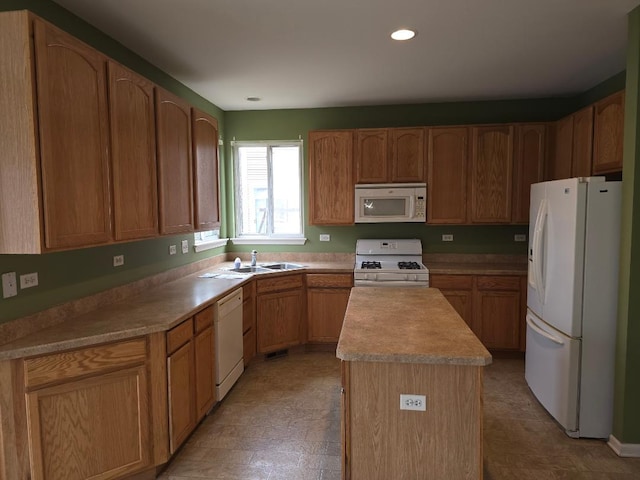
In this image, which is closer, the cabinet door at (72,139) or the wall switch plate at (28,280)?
the cabinet door at (72,139)

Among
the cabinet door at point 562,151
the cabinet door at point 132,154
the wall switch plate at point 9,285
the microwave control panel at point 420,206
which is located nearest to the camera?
the wall switch plate at point 9,285

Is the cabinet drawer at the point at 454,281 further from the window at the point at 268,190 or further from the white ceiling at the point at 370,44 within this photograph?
the white ceiling at the point at 370,44

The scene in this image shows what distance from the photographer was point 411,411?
71.4 inches

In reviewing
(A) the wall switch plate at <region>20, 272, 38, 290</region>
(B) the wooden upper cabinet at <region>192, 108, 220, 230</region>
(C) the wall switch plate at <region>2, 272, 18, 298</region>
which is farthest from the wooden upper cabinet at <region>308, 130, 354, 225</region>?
(C) the wall switch plate at <region>2, 272, 18, 298</region>

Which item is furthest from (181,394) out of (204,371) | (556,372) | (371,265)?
(556,372)

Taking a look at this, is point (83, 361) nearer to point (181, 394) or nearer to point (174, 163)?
point (181, 394)

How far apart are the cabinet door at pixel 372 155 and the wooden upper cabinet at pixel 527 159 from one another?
1.29m

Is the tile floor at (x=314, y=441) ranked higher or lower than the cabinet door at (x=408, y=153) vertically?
lower

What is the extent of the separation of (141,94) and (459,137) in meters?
3.01

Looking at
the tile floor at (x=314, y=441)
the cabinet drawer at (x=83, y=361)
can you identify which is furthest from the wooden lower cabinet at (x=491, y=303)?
the cabinet drawer at (x=83, y=361)

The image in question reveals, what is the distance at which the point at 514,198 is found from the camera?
4.12 metres

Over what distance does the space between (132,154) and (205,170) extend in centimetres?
105

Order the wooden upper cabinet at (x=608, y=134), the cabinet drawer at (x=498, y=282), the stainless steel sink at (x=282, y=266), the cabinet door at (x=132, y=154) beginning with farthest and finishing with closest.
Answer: the stainless steel sink at (x=282, y=266)
the cabinet drawer at (x=498, y=282)
the wooden upper cabinet at (x=608, y=134)
the cabinet door at (x=132, y=154)

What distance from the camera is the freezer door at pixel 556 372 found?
2.70 metres
